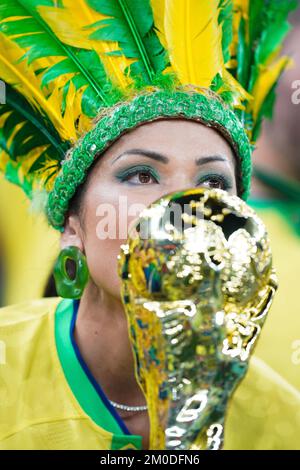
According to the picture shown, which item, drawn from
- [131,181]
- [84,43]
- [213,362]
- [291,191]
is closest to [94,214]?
[131,181]

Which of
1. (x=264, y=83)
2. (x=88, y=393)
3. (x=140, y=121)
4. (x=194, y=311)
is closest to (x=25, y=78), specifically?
(x=140, y=121)

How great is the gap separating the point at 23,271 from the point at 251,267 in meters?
1.87

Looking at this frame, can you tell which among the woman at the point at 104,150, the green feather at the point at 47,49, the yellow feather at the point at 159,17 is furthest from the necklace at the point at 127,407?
the yellow feather at the point at 159,17

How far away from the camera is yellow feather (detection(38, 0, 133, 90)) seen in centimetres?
132

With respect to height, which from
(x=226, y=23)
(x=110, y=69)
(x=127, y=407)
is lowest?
(x=127, y=407)

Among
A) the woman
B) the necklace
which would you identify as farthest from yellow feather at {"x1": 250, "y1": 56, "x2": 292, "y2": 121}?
the necklace

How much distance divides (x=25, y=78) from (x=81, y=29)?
16 centimetres

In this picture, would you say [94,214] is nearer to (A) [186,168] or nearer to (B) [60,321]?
(A) [186,168]

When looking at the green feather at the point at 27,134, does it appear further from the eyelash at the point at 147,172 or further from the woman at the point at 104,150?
the eyelash at the point at 147,172

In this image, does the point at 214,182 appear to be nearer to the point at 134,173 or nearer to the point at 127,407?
the point at 134,173

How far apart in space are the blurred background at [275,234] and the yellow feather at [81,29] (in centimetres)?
77

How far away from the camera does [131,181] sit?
125 centimetres

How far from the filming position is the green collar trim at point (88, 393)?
1.32 metres

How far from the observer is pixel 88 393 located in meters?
1.39
